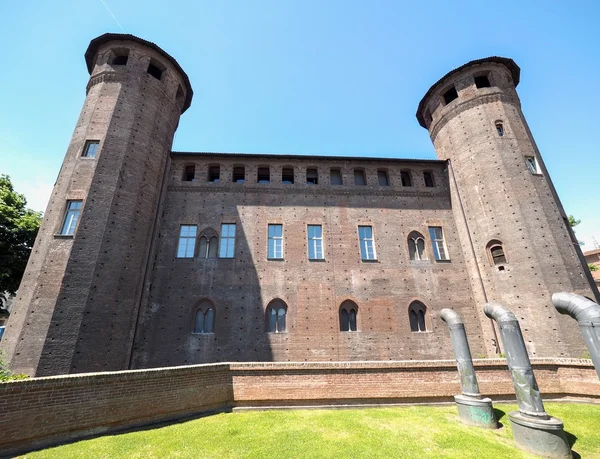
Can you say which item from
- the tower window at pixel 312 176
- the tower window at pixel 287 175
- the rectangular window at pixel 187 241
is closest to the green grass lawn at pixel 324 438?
the rectangular window at pixel 187 241

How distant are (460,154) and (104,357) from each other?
72.2ft

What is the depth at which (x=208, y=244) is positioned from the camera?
651 inches

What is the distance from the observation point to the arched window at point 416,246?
17.2 m

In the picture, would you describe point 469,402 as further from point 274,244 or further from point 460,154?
point 460,154

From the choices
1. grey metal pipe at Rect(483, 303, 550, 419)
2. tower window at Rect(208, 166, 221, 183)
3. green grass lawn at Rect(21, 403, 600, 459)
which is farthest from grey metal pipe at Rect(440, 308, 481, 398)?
tower window at Rect(208, 166, 221, 183)

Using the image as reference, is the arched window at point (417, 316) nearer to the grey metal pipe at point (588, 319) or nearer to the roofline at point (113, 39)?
the grey metal pipe at point (588, 319)

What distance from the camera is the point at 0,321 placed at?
128 feet

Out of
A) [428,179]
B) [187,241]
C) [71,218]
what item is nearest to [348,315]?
[187,241]

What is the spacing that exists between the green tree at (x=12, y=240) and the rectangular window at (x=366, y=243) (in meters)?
20.5

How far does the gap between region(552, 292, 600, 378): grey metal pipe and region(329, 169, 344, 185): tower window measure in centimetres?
1340

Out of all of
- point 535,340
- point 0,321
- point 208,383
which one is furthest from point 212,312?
point 0,321

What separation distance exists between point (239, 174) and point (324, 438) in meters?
16.1

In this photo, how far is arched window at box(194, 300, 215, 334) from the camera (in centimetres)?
1464

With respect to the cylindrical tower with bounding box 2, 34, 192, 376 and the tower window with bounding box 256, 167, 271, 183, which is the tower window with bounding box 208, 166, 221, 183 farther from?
the cylindrical tower with bounding box 2, 34, 192, 376
